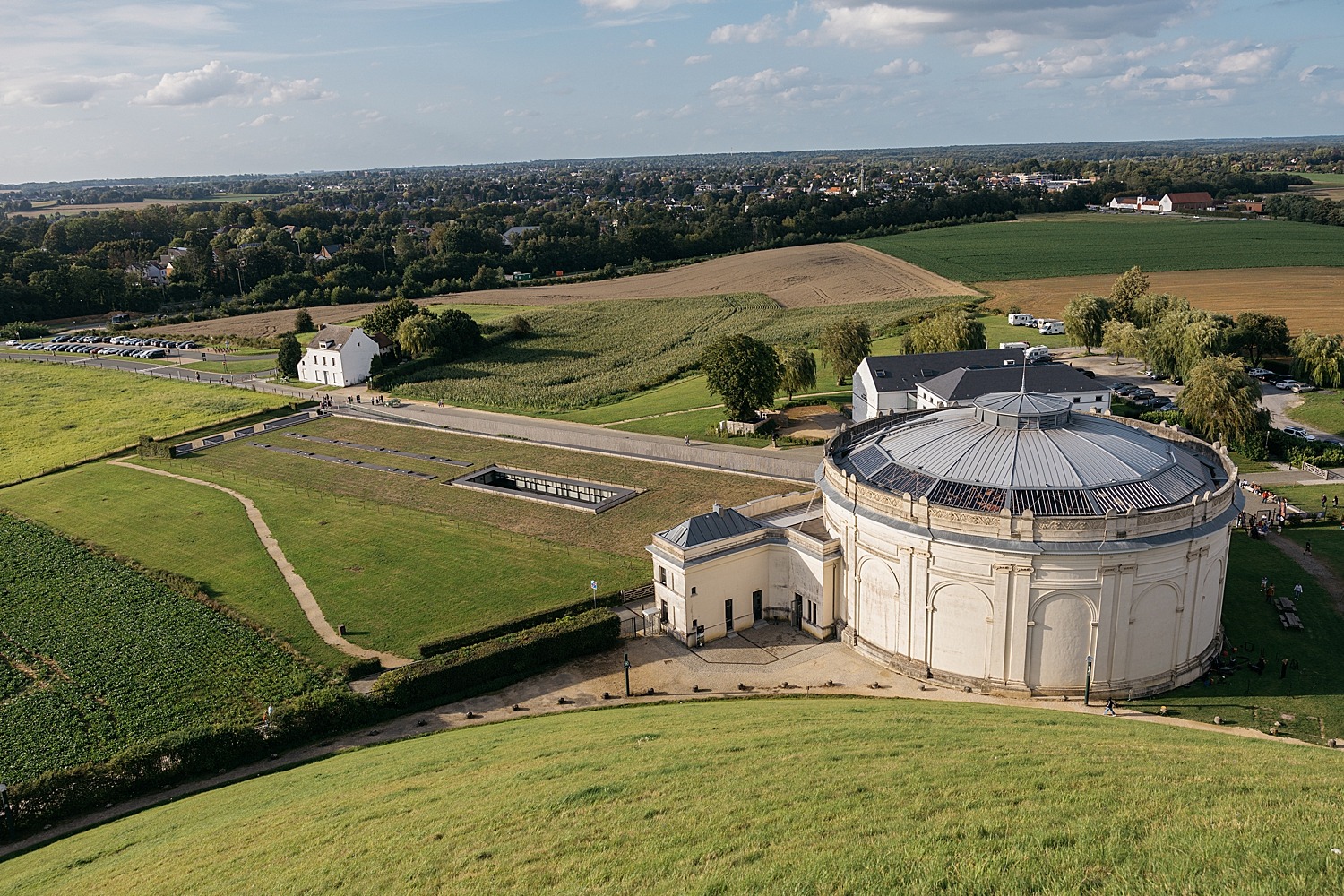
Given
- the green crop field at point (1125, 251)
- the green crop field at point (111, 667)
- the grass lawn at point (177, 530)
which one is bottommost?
the green crop field at point (111, 667)

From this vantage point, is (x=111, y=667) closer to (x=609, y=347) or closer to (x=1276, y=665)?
(x=1276, y=665)

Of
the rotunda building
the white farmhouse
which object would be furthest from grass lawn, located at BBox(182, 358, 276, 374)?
the rotunda building

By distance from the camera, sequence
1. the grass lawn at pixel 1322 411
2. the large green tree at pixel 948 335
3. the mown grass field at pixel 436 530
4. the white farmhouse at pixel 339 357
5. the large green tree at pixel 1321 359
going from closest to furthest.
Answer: the mown grass field at pixel 436 530, the grass lawn at pixel 1322 411, the large green tree at pixel 1321 359, the large green tree at pixel 948 335, the white farmhouse at pixel 339 357

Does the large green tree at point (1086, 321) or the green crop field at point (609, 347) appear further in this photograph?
the large green tree at point (1086, 321)

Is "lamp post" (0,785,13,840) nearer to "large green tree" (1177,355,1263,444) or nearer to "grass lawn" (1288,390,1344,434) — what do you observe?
"large green tree" (1177,355,1263,444)

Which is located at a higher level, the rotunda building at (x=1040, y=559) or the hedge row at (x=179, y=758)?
the rotunda building at (x=1040, y=559)

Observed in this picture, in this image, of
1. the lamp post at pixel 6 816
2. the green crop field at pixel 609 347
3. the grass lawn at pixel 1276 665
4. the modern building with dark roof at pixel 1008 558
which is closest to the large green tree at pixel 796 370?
the green crop field at pixel 609 347

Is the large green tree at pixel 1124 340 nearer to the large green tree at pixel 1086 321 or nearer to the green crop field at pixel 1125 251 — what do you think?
the large green tree at pixel 1086 321
